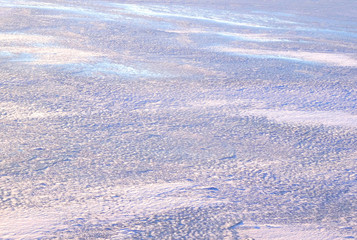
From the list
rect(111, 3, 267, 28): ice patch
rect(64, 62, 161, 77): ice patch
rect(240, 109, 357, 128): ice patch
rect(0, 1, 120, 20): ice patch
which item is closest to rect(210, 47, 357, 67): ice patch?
rect(64, 62, 161, 77): ice patch

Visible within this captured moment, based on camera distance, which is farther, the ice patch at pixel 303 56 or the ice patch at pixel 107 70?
the ice patch at pixel 303 56

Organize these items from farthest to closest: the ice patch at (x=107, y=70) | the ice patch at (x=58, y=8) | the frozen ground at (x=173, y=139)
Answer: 1. the ice patch at (x=58, y=8)
2. the ice patch at (x=107, y=70)
3. the frozen ground at (x=173, y=139)

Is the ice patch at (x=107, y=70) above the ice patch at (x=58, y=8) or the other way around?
the other way around

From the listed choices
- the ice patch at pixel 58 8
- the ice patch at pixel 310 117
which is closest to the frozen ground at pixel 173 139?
the ice patch at pixel 310 117

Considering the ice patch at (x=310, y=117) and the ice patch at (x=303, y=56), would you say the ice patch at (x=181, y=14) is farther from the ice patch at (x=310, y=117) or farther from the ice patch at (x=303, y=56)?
the ice patch at (x=310, y=117)

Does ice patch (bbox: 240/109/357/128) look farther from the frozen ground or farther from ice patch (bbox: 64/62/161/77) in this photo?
ice patch (bbox: 64/62/161/77)

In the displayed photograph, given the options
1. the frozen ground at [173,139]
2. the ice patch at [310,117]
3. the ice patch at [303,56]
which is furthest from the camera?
the ice patch at [303,56]

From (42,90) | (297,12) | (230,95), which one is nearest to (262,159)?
(230,95)

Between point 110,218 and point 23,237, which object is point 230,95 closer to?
point 110,218
